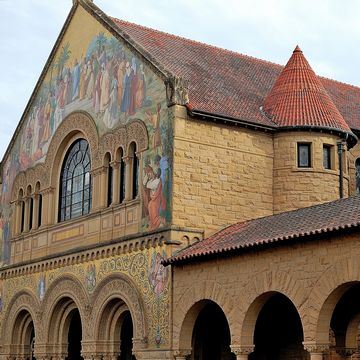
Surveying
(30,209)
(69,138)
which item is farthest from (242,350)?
(30,209)

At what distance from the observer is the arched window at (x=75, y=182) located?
2916 centimetres

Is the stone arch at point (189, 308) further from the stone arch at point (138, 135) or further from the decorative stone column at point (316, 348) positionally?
the stone arch at point (138, 135)

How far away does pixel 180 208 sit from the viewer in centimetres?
2394

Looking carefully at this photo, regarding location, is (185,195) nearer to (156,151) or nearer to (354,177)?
(156,151)

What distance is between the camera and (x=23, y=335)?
32.2 metres

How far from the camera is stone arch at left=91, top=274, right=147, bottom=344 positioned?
2417 cm

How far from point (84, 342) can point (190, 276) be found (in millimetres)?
6068

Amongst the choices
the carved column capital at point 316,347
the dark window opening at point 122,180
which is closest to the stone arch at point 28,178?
the dark window opening at point 122,180

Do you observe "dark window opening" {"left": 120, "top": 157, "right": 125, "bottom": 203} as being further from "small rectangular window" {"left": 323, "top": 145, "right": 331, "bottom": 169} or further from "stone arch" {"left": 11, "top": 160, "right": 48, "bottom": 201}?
"small rectangular window" {"left": 323, "top": 145, "right": 331, "bottom": 169}

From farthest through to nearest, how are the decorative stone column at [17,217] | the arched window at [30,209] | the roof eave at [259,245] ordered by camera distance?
1. the decorative stone column at [17,217]
2. the arched window at [30,209]
3. the roof eave at [259,245]

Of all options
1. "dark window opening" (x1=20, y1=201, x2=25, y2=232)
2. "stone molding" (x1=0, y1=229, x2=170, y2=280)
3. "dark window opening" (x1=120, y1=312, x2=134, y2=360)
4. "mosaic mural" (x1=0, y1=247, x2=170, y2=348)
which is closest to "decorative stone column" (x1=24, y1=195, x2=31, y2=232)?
"dark window opening" (x1=20, y1=201, x2=25, y2=232)

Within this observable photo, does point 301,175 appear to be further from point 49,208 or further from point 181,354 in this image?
point 49,208

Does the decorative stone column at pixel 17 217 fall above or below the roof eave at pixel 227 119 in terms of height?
below

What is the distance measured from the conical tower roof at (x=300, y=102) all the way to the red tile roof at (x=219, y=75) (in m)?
0.49
